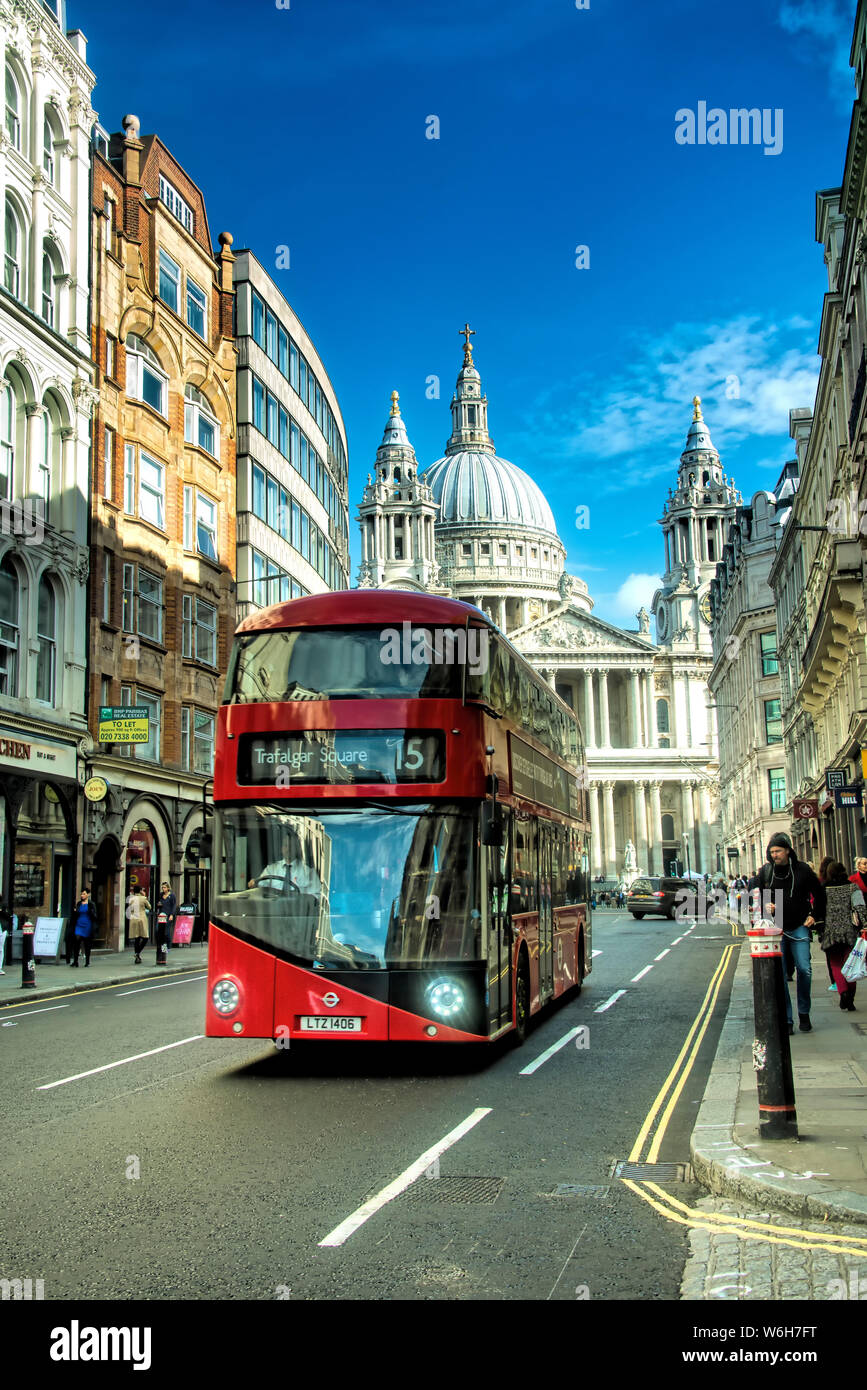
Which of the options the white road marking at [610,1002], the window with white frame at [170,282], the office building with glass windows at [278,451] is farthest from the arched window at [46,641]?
the white road marking at [610,1002]

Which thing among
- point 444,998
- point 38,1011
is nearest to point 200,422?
point 38,1011

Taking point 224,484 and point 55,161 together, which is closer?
point 55,161

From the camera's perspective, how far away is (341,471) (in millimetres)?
62031

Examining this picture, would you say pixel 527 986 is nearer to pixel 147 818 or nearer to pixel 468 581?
pixel 147 818

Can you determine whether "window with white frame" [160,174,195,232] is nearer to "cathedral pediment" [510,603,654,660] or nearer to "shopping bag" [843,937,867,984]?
"shopping bag" [843,937,867,984]

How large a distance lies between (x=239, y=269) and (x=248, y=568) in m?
10.4

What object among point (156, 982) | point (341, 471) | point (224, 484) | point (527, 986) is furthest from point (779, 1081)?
point (341, 471)

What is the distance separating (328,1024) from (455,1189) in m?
3.68

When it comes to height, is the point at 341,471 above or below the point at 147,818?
above

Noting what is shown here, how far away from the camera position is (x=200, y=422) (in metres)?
39.7

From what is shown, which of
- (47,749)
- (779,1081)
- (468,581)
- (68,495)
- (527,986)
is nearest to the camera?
(779,1081)

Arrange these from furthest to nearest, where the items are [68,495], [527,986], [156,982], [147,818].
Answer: [147,818] → [68,495] → [156,982] → [527,986]

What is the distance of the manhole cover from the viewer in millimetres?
7188

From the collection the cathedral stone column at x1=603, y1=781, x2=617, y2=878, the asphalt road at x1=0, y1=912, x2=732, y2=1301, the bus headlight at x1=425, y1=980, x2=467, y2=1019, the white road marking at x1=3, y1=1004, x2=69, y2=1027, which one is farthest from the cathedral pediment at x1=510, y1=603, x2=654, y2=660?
the bus headlight at x1=425, y1=980, x2=467, y2=1019
